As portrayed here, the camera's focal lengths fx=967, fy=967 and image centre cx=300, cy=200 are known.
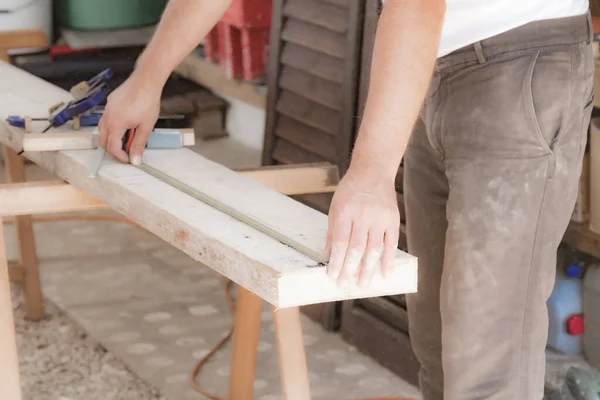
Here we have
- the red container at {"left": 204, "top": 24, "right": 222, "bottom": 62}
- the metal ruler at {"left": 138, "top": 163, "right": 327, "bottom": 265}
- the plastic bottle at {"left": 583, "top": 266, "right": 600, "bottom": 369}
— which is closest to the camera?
the metal ruler at {"left": 138, "top": 163, "right": 327, "bottom": 265}

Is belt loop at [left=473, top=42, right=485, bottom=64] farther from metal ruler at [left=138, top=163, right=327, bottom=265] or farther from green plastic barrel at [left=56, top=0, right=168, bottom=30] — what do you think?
green plastic barrel at [left=56, top=0, right=168, bottom=30]

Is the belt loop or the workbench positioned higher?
the belt loop

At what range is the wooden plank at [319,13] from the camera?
7.93 feet

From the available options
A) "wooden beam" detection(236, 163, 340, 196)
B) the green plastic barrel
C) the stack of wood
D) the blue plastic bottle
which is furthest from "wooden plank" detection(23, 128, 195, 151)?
the stack of wood

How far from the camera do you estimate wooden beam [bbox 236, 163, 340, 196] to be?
5.56 feet

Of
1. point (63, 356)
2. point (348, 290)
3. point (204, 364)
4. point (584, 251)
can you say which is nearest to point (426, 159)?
point (348, 290)

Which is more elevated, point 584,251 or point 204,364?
point 584,251

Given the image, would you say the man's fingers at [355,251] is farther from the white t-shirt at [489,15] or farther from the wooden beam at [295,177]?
the wooden beam at [295,177]

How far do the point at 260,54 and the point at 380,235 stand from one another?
108 inches

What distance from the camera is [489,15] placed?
4.34ft

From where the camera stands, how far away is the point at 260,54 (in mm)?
3740

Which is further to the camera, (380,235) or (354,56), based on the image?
(354,56)

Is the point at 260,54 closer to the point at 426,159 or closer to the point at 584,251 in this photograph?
the point at 584,251

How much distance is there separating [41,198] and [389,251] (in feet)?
2.39
